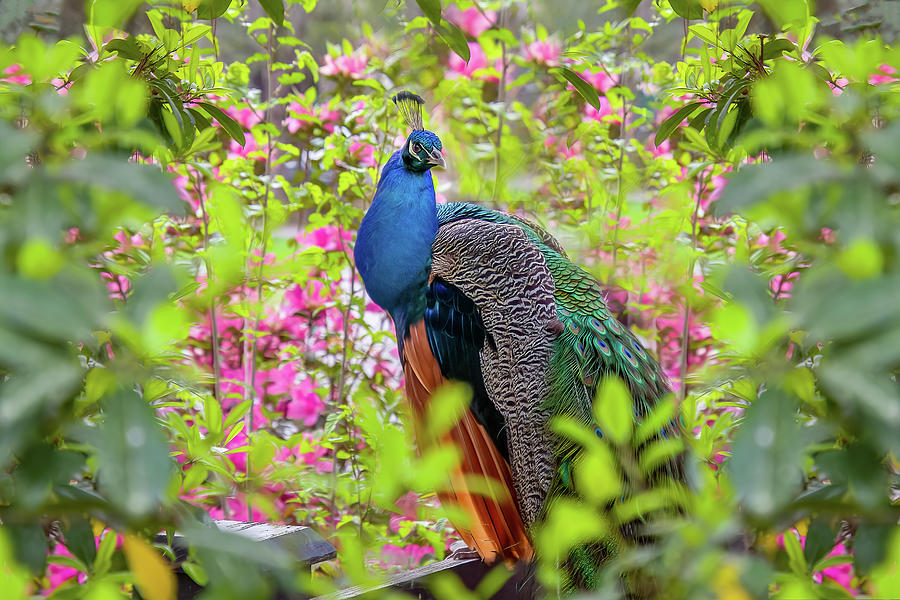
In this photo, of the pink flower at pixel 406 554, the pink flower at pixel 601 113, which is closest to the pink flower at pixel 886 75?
the pink flower at pixel 601 113

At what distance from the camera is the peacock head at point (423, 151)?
4.80 feet

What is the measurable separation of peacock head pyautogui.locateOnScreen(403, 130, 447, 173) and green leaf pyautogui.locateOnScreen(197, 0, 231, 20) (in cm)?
78

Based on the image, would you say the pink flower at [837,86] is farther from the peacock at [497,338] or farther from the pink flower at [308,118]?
the pink flower at [308,118]

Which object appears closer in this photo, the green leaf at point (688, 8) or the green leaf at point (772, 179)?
the green leaf at point (772, 179)

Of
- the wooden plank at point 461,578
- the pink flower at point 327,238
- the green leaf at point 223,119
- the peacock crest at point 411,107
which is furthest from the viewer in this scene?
the pink flower at point 327,238

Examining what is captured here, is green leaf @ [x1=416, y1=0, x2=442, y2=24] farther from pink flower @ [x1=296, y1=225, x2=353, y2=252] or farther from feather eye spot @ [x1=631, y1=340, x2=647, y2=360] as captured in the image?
pink flower @ [x1=296, y1=225, x2=353, y2=252]

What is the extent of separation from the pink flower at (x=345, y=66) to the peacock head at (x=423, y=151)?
0.44 meters

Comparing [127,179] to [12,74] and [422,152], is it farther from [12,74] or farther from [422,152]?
[422,152]

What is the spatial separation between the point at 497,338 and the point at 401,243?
0.89 ft

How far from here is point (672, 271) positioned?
4.90 ft

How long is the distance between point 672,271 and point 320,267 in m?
0.74

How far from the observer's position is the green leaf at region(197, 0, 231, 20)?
666 mm

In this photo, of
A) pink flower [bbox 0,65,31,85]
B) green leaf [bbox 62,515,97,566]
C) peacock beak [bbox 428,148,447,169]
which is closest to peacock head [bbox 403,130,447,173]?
peacock beak [bbox 428,148,447,169]

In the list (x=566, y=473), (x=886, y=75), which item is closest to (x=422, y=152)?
(x=566, y=473)
